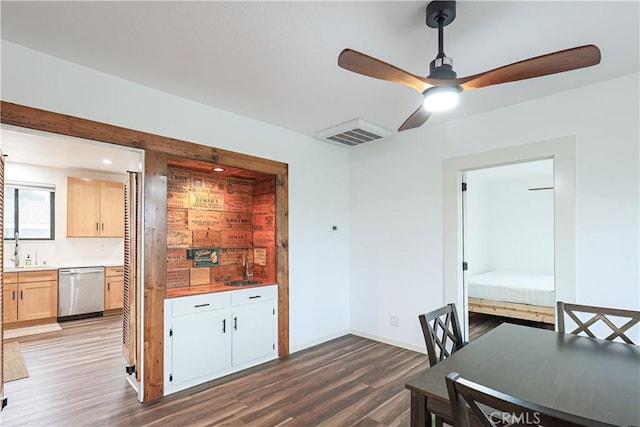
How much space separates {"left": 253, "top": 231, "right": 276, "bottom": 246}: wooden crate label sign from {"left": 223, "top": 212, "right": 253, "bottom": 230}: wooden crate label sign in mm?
167

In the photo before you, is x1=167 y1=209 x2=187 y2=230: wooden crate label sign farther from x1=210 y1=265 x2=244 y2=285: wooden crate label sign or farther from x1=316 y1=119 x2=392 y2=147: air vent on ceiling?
x1=316 y1=119 x2=392 y2=147: air vent on ceiling

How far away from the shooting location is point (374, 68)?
1.66 meters

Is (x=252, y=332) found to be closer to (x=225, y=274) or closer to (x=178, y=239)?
(x=225, y=274)

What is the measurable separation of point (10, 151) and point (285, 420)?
5.27 meters

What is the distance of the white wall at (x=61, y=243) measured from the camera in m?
5.43

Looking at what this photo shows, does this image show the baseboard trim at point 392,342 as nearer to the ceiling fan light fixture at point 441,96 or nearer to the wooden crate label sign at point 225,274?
the wooden crate label sign at point 225,274

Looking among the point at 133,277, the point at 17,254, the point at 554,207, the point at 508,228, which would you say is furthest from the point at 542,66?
the point at 17,254

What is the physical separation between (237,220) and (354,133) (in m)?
1.85

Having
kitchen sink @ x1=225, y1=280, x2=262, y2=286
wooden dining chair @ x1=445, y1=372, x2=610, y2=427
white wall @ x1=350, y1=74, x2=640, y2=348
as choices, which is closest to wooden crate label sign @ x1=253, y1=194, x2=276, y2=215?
kitchen sink @ x1=225, y1=280, x2=262, y2=286

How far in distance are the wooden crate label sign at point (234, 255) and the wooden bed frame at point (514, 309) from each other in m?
3.46

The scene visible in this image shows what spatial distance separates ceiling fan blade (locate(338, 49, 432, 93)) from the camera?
1.54 m

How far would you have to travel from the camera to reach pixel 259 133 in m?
3.72

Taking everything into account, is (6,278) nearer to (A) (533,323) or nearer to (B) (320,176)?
(B) (320,176)

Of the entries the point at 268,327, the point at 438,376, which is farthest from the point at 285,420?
the point at 438,376
